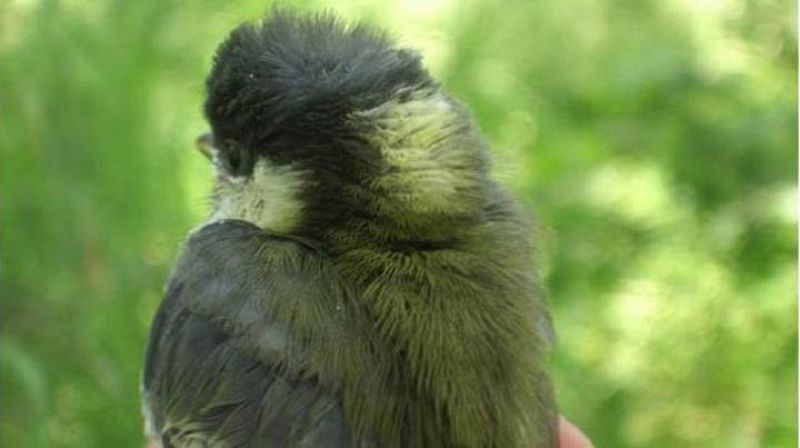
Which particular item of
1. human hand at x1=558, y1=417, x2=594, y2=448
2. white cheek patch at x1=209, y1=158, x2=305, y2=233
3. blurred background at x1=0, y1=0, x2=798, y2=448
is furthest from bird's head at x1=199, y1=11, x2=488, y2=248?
blurred background at x1=0, y1=0, x2=798, y2=448

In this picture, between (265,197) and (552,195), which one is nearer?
(265,197)

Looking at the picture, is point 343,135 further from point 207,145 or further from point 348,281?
point 207,145

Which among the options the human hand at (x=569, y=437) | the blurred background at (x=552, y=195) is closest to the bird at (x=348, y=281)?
the human hand at (x=569, y=437)

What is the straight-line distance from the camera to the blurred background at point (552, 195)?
6.62ft

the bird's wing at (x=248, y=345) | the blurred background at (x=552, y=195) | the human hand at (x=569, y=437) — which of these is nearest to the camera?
the bird's wing at (x=248, y=345)

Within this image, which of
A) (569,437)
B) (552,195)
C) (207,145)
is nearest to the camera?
(207,145)

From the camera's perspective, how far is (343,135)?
120cm

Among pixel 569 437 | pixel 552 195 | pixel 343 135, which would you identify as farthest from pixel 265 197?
pixel 552 195

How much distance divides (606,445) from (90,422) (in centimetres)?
79

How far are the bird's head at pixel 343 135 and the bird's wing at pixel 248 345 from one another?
47mm

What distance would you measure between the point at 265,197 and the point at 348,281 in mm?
118

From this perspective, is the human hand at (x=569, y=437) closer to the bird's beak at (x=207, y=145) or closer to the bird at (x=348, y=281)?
the bird at (x=348, y=281)

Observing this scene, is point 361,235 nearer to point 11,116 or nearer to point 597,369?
point 11,116

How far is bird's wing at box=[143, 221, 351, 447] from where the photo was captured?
1184 millimetres
